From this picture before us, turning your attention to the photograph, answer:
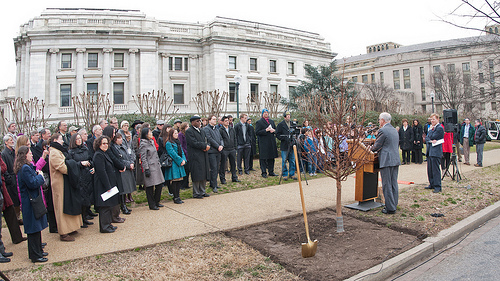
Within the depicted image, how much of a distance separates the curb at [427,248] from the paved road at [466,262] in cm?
11

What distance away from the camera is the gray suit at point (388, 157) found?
704 centimetres

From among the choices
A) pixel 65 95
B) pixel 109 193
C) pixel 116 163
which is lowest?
pixel 109 193

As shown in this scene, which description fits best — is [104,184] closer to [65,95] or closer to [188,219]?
[188,219]

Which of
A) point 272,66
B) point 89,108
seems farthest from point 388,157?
point 272,66

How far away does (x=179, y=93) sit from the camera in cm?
4772

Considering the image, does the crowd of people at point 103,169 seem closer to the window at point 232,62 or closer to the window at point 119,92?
the window at point 119,92

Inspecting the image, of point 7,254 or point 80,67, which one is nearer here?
point 7,254

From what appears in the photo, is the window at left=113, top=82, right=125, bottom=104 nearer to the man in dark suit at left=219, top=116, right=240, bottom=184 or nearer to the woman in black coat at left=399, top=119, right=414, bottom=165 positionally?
the man in dark suit at left=219, top=116, right=240, bottom=184

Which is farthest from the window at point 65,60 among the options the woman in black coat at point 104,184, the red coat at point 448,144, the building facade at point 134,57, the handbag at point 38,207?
the red coat at point 448,144

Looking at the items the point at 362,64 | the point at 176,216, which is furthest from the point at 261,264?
the point at 362,64

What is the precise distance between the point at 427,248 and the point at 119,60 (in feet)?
149

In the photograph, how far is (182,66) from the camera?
1871 inches

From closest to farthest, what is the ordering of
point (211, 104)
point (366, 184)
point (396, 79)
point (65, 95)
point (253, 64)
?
point (366, 184)
point (211, 104)
point (65, 95)
point (253, 64)
point (396, 79)

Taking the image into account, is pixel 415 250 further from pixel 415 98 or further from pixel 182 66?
pixel 415 98
